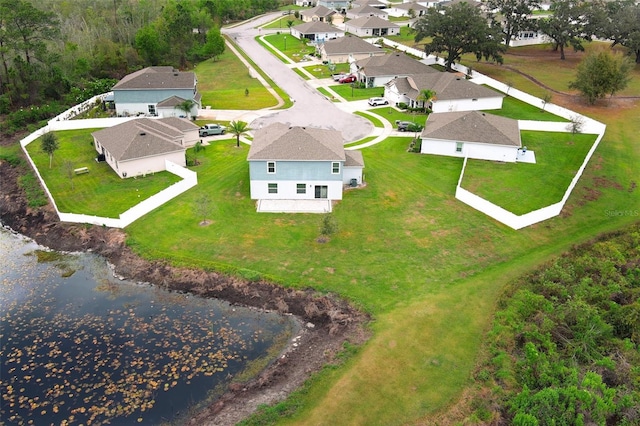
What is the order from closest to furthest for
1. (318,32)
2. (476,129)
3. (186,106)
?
1. (476,129)
2. (186,106)
3. (318,32)

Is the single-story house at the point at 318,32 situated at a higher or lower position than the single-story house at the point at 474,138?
higher

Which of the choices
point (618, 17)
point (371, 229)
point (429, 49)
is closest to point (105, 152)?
point (371, 229)

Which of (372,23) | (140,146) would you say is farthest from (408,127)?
(372,23)

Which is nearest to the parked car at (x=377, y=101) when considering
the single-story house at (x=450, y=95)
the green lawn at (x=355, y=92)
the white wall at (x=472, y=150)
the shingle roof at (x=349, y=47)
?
the single-story house at (x=450, y=95)

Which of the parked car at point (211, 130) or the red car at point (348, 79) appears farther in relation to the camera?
the red car at point (348, 79)

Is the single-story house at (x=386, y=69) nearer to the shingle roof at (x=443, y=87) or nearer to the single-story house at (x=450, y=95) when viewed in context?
the shingle roof at (x=443, y=87)

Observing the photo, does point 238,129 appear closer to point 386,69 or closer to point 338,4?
point 386,69

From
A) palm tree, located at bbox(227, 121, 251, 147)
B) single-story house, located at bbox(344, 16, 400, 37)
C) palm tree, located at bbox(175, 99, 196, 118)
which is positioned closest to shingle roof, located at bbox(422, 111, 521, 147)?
palm tree, located at bbox(227, 121, 251, 147)

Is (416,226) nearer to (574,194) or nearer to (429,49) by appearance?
(574,194)
